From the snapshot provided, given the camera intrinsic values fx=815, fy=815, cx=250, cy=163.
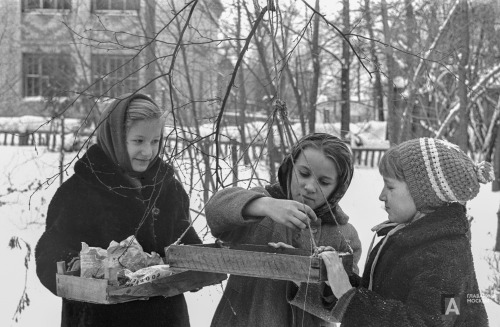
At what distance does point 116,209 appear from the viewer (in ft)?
10.2

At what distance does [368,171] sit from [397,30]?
229 inches

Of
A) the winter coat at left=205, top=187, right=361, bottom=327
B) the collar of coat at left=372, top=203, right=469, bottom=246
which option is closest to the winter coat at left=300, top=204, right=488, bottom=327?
the collar of coat at left=372, top=203, right=469, bottom=246

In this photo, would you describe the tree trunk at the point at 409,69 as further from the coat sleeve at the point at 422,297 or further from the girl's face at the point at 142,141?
the coat sleeve at the point at 422,297

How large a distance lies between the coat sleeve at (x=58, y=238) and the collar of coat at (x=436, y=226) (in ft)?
3.96

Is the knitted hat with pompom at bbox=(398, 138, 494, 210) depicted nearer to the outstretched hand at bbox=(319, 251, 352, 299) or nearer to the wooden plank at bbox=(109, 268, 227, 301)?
the outstretched hand at bbox=(319, 251, 352, 299)

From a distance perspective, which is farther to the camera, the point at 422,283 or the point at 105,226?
the point at 105,226

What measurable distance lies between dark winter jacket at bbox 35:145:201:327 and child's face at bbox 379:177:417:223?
87 cm

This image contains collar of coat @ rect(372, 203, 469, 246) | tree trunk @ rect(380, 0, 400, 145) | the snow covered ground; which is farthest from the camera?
tree trunk @ rect(380, 0, 400, 145)

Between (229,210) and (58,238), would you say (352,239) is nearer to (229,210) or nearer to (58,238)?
(229,210)

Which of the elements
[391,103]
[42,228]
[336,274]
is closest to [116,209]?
[336,274]

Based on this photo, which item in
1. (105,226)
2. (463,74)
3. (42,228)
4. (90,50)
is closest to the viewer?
(105,226)

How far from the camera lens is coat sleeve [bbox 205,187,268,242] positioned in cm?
249

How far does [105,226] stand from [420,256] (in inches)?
51.4

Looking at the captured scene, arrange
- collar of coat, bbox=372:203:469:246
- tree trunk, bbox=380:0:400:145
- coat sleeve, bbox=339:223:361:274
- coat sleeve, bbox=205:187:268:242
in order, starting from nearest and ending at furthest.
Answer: collar of coat, bbox=372:203:469:246 → coat sleeve, bbox=205:187:268:242 → coat sleeve, bbox=339:223:361:274 → tree trunk, bbox=380:0:400:145
